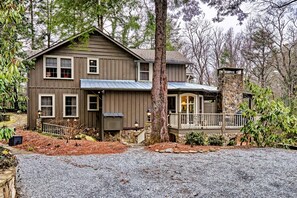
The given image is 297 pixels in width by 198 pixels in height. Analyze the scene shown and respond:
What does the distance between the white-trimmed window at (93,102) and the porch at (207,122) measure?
5.16 metres

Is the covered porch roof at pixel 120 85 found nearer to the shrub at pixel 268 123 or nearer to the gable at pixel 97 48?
the gable at pixel 97 48

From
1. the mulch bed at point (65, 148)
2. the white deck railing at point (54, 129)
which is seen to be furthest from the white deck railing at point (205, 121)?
the white deck railing at point (54, 129)

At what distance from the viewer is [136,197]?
15.3ft

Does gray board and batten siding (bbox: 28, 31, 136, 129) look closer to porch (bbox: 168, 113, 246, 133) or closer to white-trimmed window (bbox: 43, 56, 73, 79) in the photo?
white-trimmed window (bbox: 43, 56, 73, 79)

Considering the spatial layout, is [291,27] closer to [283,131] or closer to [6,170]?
[283,131]

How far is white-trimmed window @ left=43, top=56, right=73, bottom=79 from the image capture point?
1591 cm

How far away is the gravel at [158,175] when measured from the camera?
16.2 ft

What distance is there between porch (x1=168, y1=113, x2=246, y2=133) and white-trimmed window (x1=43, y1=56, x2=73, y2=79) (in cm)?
718

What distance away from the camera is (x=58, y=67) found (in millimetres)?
16109

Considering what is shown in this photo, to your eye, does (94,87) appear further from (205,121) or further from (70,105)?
(205,121)

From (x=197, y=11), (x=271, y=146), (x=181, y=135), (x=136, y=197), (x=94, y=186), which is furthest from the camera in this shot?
(x=181, y=135)

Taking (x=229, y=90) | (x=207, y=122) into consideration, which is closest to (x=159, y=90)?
(x=207, y=122)

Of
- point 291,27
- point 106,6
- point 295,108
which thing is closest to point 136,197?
point 106,6

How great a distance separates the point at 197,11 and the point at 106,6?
4.07m
